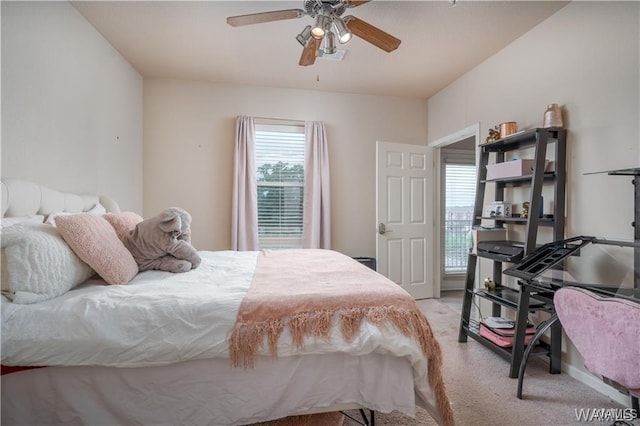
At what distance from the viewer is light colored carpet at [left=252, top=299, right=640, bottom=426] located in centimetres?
154

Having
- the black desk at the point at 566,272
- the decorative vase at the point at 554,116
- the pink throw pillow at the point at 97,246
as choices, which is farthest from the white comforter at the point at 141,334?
the decorative vase at the point at 554,116

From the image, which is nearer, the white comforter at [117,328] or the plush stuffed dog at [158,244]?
the white comforter at [117,328]

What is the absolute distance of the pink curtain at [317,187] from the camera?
3537 millimetres

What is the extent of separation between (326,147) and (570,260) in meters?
2.59

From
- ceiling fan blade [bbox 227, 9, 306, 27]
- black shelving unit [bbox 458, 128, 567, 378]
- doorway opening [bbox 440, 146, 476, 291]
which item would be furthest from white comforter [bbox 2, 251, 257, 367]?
doorway opening [bbox 440, 146, 476, 291]

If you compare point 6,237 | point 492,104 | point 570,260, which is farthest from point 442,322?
point 6,237

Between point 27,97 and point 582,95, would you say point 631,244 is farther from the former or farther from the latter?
point 27,97

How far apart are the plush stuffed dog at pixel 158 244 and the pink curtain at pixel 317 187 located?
6.31 feet

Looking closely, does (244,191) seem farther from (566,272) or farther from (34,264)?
(566,272)

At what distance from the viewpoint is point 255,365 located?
3.84 feet

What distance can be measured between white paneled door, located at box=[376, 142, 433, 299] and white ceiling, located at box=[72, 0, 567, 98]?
0.88 m

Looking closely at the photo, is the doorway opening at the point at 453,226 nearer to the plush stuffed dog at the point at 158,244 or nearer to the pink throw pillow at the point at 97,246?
the plush stuffed dog at the point at 158,244

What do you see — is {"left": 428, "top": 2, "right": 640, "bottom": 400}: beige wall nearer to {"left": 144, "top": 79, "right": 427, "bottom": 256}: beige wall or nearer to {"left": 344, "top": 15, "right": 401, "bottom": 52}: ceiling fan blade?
{"left": 344, "top": 15, "right": 401, "bottom": 52}: ceiling fan blade

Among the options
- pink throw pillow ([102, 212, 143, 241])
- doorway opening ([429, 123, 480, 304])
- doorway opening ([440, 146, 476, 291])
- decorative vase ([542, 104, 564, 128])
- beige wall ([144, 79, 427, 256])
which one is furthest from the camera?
doorway opening ([440, 146, 476, 291])
